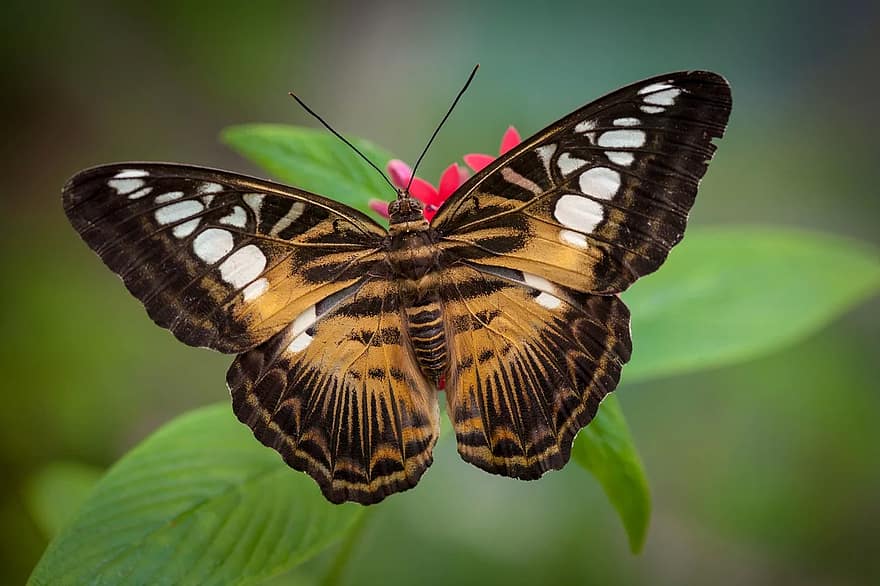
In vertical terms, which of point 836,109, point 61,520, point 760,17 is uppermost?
point 760,17

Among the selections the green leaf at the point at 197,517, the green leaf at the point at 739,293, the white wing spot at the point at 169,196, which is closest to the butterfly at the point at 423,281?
the white wing spot at the point at 169,196

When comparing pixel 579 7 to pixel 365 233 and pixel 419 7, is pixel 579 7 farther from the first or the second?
pixel 365 233

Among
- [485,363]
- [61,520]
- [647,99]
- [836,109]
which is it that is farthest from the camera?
[836,109]

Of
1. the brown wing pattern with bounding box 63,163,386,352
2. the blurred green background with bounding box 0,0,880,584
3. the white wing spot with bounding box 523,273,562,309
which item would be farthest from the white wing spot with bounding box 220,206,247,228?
the blurred green background with bounding box 0,0,880,584

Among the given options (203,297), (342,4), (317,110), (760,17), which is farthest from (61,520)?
(760,17)

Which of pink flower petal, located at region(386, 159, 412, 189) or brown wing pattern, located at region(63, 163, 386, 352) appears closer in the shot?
brown wing pattern, located at region(63, 163, 386, 352)

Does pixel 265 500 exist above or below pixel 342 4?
below

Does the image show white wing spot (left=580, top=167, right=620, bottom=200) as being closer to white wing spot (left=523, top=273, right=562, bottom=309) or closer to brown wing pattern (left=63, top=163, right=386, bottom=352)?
white wing spot (left=523, top=273, right=562, bottom=309)

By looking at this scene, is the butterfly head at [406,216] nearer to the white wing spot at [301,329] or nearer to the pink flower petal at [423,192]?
the pink flower petal at [423,192]
